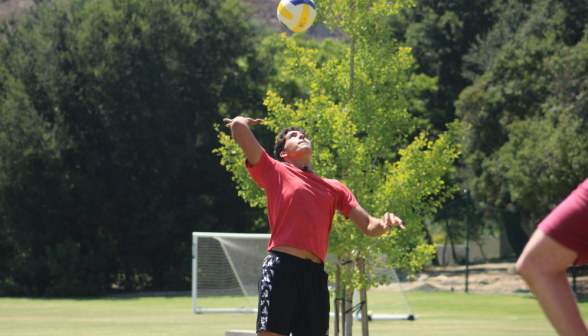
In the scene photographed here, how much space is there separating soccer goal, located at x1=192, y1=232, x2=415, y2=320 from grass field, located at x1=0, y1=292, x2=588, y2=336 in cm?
32

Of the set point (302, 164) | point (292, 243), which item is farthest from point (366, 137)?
point (292, 243)

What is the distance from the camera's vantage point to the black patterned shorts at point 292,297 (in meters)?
3.39

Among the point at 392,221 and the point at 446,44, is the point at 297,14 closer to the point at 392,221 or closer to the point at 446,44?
the point at 392,221

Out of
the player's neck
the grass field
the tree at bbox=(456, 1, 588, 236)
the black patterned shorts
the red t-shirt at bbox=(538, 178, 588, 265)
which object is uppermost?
the tree at bbox=(456, 1, 588, 236)

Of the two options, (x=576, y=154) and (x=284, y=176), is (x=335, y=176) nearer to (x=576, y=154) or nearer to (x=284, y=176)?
(x=284, y=176)

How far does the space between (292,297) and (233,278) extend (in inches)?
650

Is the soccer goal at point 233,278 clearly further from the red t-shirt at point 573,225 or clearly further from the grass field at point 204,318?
the red t-shirt at point 573,225

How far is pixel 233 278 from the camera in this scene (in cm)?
1950

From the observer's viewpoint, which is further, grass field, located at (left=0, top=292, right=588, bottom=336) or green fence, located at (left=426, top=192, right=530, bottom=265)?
green fence, located at (left=426, top=192, right=530, bottom=265)

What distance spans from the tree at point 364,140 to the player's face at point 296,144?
2.55 m

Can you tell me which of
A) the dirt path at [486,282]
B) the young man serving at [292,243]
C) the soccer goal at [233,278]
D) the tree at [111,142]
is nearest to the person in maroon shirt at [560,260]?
the young man serving at [292,243]

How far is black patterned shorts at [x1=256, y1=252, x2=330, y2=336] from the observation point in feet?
11.1

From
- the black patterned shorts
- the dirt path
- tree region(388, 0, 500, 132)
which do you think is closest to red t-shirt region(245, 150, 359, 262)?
the black patterned shorts

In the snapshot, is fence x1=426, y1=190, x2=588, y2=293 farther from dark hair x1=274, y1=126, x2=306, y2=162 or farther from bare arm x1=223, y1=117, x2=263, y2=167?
bare arm x1=223, y1=117, x2=263, y2=167
